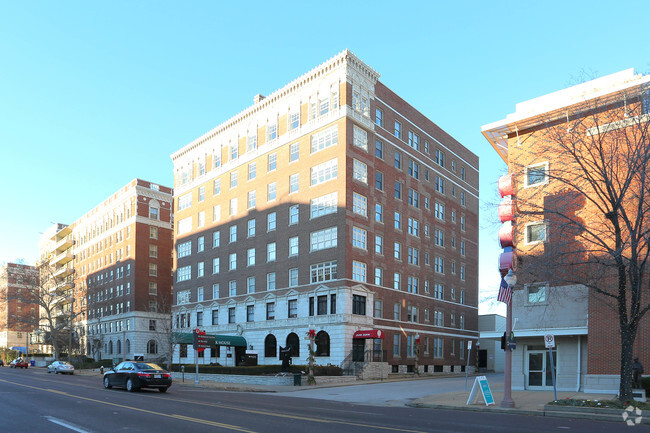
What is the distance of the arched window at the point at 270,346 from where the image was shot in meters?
54.8

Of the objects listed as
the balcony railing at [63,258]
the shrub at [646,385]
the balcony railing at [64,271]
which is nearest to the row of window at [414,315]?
the shrub at [646,385]

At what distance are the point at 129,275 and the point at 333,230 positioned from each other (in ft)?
156

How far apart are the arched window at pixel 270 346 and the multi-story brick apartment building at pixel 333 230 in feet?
0.55

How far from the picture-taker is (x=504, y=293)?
76.6 feet

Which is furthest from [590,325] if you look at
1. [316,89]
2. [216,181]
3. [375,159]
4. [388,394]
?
[216,181]

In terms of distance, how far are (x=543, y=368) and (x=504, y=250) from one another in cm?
994

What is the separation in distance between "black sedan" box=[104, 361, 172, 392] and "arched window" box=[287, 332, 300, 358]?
22962 millimetres

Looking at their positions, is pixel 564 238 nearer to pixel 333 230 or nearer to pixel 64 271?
pixel 333 230

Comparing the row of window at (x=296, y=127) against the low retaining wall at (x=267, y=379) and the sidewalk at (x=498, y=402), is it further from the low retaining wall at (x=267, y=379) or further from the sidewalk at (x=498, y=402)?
the sidewalk at (x=498, y=402)

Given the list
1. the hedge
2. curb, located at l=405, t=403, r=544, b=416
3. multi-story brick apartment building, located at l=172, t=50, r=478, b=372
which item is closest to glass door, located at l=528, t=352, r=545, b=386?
curb, located at l=405, t=403, r=544, b=416

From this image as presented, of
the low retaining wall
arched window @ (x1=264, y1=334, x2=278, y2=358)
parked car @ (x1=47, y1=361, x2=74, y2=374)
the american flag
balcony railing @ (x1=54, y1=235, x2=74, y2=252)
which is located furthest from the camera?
balcony railing @ (x1=54, y1=235, x2=74, y2=252)

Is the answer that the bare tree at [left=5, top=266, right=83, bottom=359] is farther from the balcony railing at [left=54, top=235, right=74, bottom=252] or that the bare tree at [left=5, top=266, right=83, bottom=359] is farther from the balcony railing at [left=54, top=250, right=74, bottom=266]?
the balcony railing at [left=54, top=235, right=74, bottom=252]

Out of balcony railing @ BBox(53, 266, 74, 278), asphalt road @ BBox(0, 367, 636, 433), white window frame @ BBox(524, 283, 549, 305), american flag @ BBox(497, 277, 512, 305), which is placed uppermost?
american flag @ BBox(497, 277, 512, 305)

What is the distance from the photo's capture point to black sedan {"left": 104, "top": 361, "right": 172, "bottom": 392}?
92.3 ft
